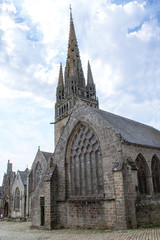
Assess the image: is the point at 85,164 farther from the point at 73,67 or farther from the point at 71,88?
the point at 73,67

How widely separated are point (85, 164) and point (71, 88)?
30.8m

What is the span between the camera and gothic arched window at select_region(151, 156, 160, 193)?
16.0m

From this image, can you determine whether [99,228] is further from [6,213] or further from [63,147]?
[6,213]

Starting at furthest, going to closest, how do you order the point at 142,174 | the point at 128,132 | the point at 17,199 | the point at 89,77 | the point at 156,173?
the point at 89,77 → the point at 17,199 → the point at 156,173 → the point at 128,132 → the point at 142,174

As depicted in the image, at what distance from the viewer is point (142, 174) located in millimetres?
15391

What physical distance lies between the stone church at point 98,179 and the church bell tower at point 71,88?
24865mm

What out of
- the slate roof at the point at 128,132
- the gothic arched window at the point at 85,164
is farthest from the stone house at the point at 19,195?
the slate roof at the point at 128,132

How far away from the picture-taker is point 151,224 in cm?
1226

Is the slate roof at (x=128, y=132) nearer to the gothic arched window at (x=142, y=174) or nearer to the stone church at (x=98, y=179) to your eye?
the stone church at (x=98, y=179)

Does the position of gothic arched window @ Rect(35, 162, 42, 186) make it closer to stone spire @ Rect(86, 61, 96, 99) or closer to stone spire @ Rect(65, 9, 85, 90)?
stone spire @ Rect(65, 9, 85, 90)

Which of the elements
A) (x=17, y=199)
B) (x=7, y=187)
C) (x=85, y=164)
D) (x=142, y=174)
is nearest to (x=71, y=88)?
(x=7, y=187)

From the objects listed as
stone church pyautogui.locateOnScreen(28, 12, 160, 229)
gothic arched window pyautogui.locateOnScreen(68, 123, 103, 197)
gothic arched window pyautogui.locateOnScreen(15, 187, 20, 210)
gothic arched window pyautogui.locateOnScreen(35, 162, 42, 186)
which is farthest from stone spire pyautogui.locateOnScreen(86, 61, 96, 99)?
gothic arched window pyautogui.locateOnScreen(68, 123, 103, 197)

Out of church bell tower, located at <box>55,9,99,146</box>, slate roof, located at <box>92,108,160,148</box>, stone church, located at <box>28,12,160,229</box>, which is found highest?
church bell tower, located at <box>55,9,99,146</box>

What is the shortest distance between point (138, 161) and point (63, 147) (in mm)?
6330
